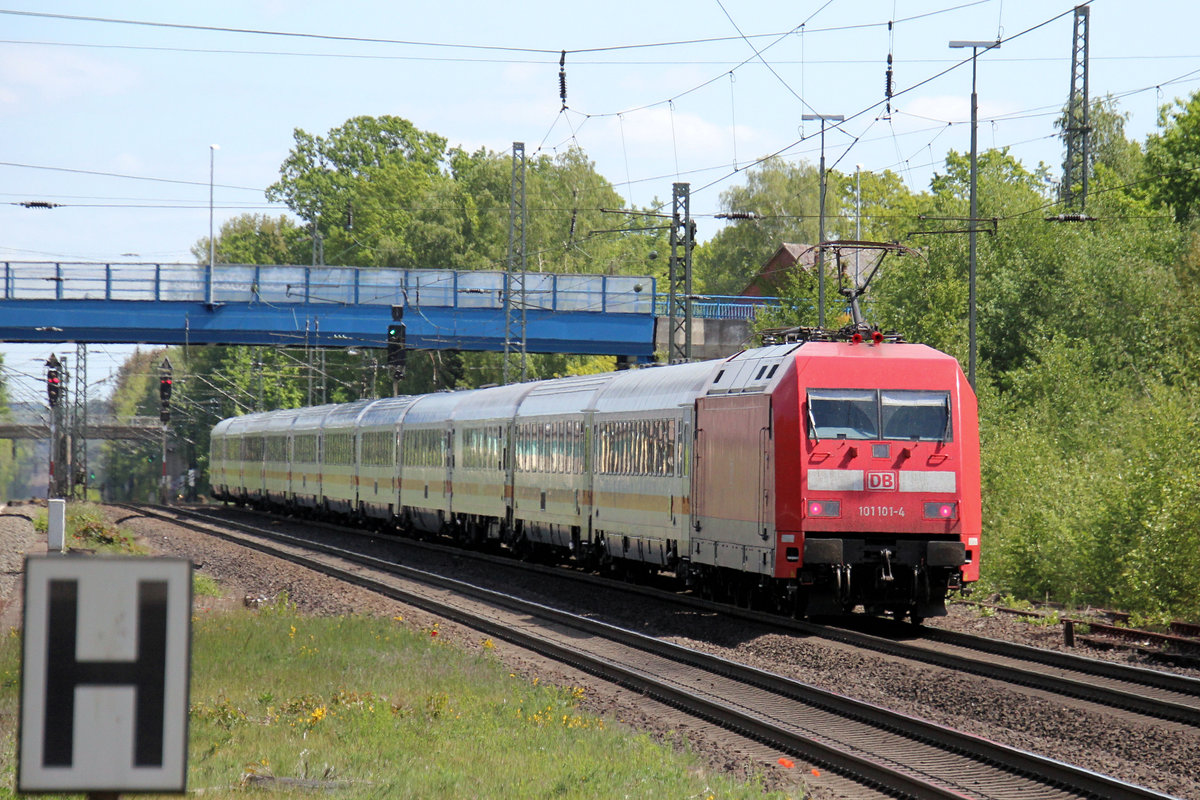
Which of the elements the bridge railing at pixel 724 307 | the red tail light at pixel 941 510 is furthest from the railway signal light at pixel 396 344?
the red tail light at pixel 941 510

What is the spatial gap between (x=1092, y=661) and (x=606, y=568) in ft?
45.8

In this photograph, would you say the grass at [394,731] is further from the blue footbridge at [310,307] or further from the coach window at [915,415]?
the blue footbridge at [310,307]

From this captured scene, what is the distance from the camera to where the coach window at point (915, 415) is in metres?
18.1

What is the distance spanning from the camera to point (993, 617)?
19.7 meters

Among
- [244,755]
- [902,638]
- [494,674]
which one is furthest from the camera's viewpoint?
[902,638]

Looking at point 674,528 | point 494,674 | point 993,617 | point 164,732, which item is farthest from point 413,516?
point 164,732

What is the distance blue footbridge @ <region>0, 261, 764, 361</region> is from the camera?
47.5 meters

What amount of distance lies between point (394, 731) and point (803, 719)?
3616 mm

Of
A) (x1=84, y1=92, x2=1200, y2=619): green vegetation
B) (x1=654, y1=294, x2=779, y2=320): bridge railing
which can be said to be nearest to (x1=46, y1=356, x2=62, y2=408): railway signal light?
(x1=84, y1=92, x2=1200, y2=619): green vegetation

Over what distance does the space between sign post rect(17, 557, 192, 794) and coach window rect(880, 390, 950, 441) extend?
15.3 meters

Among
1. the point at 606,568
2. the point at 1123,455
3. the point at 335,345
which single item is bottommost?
the point at 606,568

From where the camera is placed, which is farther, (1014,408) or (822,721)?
(1014,408)

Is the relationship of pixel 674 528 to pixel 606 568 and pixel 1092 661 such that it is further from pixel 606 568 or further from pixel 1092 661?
pixel 1092 661

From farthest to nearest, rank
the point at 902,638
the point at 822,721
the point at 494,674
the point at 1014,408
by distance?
the point at 1014,408 → the point at 902,638 → the point at 494,674 → the point at 822,721
